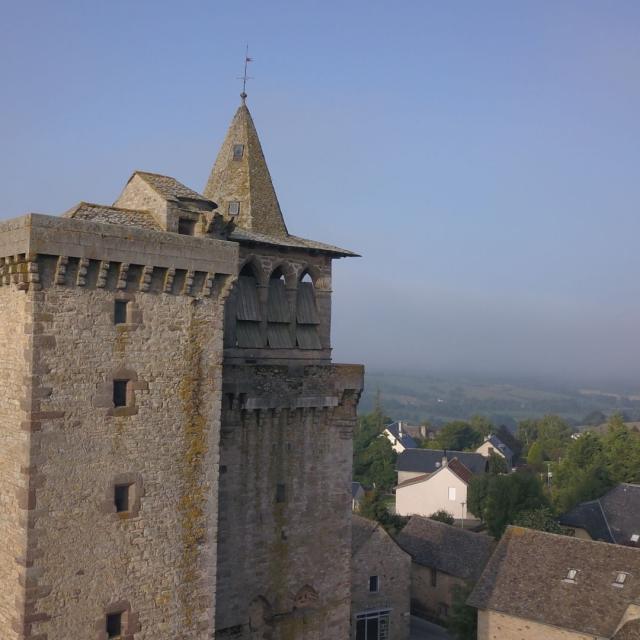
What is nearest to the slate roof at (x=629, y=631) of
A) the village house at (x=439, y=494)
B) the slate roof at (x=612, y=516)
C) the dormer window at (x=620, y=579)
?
the dormer window at (x=620, y=579)

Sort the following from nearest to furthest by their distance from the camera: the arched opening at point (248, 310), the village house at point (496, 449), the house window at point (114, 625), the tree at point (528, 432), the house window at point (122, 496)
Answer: the house window at point (114, 625) < the house window at point (122, 496) < the arched opening at point (248, 310) < the village house at point (496, 449) < the tree at point (528, 432)

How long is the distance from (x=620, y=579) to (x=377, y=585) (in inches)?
470

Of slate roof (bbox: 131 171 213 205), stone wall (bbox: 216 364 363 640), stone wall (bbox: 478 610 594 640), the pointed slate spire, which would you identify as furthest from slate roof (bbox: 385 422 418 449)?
slate roof (bbox: 131 171 213 205)

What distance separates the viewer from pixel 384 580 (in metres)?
37.8

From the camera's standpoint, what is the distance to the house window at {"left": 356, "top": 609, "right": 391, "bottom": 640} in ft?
123

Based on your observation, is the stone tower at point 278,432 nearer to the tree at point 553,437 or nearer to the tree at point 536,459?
the tree at point 536,459

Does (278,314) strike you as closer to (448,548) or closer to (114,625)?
(114,625)

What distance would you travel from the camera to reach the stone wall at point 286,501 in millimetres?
20641

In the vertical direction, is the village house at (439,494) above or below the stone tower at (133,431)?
below

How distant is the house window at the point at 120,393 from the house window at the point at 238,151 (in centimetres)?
1096

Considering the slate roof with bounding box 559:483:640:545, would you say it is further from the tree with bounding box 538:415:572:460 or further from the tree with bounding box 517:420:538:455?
the tree with bounding box 517:420:538:455

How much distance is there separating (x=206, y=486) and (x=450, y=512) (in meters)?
58.9

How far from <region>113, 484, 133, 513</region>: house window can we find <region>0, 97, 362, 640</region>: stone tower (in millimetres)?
31

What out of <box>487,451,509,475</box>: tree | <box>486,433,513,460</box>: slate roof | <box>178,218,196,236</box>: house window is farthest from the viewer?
<box>486,433,513,460</box>: slate roof
